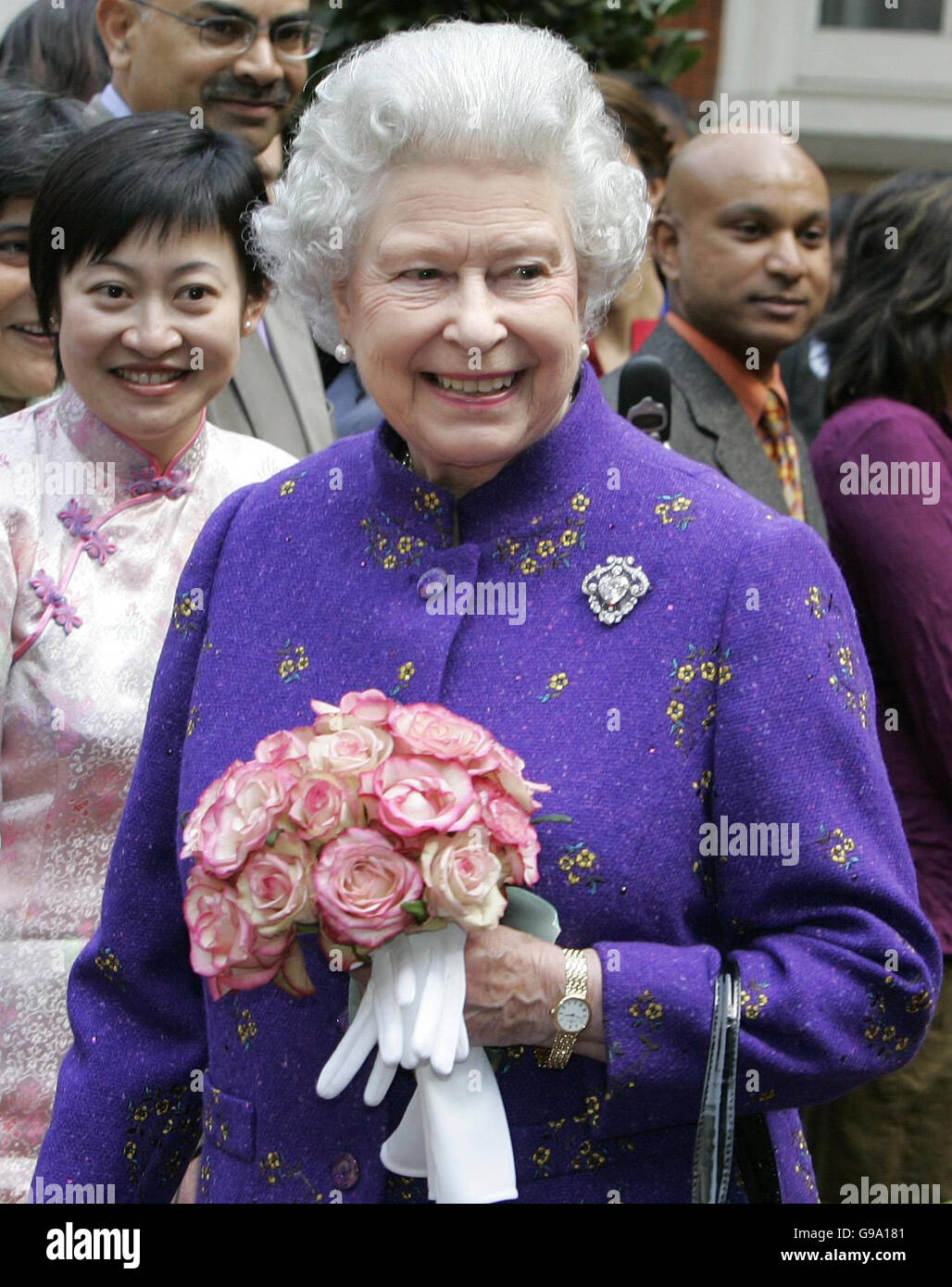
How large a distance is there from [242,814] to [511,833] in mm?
298

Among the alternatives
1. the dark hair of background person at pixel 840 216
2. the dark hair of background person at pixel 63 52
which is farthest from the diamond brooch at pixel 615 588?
the dark hair of background person at pixel 840 216

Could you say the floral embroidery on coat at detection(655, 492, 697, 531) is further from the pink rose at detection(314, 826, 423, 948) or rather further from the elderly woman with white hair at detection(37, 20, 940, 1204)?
the pink rose at detection(314, 826, 423, 948)

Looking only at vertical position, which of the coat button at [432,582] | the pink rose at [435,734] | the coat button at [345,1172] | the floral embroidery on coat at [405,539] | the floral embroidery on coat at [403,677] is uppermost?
the floral embroidery on coat at [405,539]

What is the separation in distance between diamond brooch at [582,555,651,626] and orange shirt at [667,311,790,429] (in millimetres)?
2110

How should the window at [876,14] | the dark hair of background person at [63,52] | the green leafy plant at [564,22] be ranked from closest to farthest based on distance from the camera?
1. the dark hair of background person at [63,52]
2. the green leafy plant at [564,22]
3. the window at [876,14]

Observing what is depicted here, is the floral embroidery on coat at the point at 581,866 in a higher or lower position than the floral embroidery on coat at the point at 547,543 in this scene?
lower

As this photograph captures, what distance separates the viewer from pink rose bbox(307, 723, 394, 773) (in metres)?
2.01

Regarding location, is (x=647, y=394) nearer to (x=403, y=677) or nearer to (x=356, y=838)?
(x=403, y=677)

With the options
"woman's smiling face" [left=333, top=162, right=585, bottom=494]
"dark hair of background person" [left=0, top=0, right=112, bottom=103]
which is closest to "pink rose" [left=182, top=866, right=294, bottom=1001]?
"woman's smiling face" [left=333, top=162, right=585, bottom=494]

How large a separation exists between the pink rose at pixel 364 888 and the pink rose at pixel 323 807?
→ 0.7 inches

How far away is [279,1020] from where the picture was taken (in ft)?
7.59

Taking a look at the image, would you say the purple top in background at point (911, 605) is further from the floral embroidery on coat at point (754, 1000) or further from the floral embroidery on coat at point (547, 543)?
the floral embroidery on coat at point (754, 1000)

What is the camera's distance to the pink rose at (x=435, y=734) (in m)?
2.02

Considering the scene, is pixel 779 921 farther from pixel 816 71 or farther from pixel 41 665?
pixel 816 71
